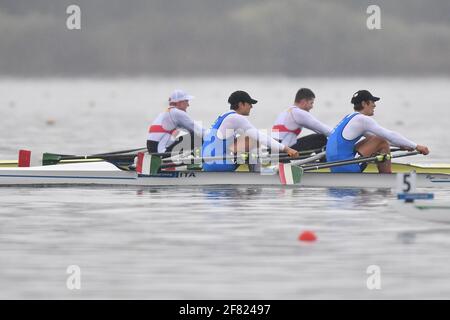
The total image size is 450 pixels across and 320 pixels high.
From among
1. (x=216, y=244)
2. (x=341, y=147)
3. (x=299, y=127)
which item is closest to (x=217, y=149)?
(x=299, y=127)

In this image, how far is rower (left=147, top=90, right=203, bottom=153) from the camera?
2272 cm

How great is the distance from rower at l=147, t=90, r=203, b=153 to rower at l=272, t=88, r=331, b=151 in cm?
142

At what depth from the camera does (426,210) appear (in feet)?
53.0

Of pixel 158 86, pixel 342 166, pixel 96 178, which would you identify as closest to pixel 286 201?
pixel 342 166

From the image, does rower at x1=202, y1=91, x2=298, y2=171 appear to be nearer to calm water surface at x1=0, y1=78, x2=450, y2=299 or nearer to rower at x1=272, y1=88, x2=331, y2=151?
calm water surface at x1=0, y1=78, x2=450, y2=299

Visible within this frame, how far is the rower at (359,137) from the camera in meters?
20.6

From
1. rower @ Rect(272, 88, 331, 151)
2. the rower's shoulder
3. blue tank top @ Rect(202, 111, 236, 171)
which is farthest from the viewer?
the rower's shoulder

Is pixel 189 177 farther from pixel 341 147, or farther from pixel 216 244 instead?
pixel 216 244

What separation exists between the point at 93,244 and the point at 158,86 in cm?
13225

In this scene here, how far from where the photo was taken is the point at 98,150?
110ft

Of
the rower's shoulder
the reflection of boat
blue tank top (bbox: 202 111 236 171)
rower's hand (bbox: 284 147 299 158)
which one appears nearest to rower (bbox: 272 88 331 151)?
rower's hand (bbox: 284 147 299 158)

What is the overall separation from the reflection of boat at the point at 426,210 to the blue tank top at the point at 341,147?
468 cm

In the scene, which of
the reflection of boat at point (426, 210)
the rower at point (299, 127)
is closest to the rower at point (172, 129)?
the rower at point (299, 127)
